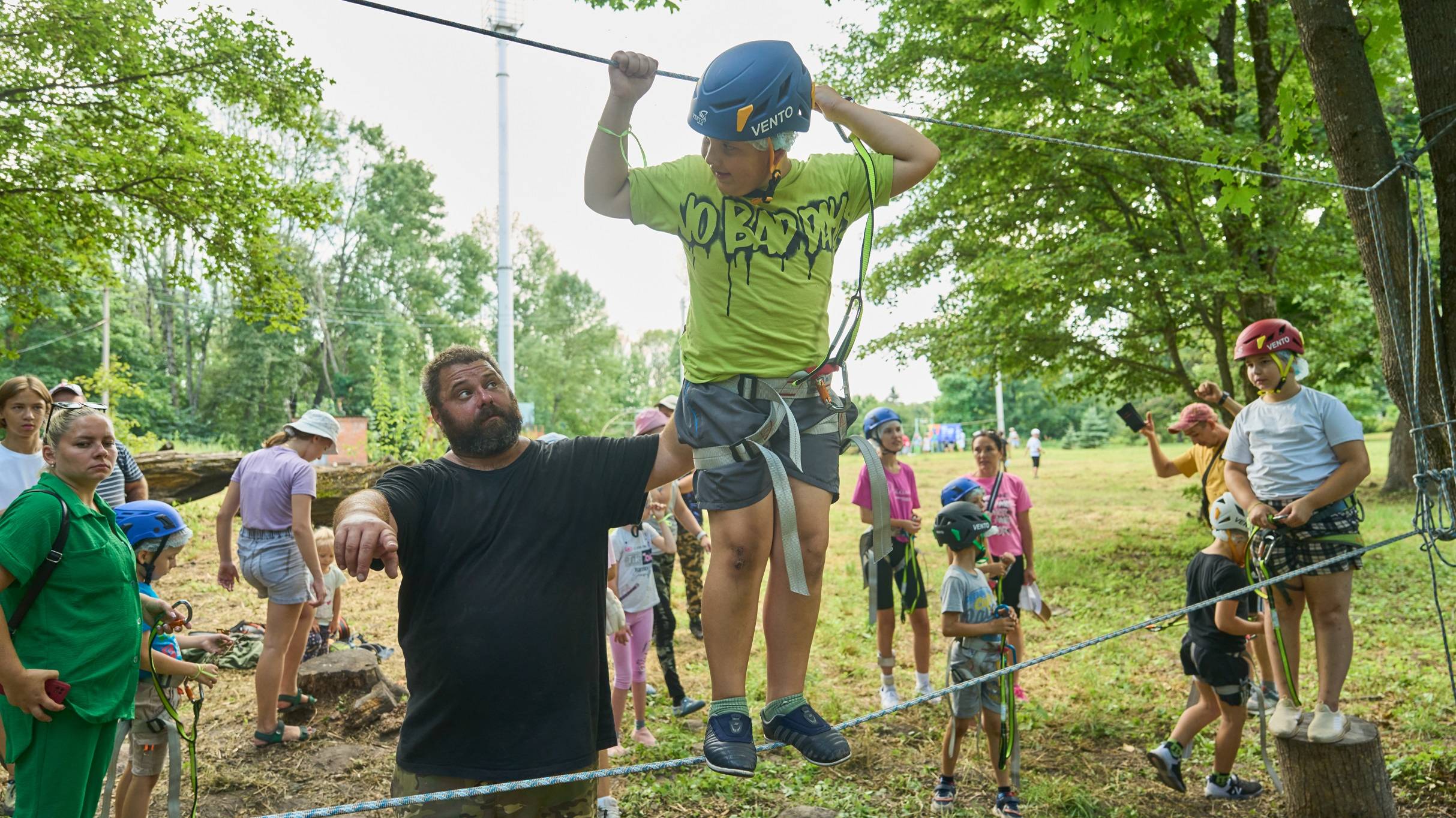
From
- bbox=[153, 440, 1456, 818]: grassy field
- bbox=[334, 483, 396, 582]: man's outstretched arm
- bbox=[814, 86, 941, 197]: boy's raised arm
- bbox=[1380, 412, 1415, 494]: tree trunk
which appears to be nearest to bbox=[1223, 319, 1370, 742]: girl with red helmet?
bbox=[153, 440, 1456, 818]: grassy field

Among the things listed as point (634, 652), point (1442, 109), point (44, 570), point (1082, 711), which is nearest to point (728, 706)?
point (44, 570)

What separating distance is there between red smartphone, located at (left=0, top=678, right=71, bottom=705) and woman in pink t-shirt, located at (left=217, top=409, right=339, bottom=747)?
2392mm

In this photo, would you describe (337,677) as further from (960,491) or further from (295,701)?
(960,491)

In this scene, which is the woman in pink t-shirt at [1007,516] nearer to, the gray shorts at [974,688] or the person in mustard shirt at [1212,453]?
the person in mustard shirt at [1212,453]

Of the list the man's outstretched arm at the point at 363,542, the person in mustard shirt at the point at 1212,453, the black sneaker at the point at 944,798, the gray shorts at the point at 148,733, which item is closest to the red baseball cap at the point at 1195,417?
the person in mustard shirt at the point at 1212,453

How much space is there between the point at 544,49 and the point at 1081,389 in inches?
458

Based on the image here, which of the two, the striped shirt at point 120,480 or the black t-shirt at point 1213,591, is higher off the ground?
the striped shirt at point 120,480

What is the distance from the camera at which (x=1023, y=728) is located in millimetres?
6203

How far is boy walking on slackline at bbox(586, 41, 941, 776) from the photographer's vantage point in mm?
2520

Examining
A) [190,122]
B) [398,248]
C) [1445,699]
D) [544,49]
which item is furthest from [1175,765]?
[398,248]

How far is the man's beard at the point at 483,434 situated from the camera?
8.84 ft

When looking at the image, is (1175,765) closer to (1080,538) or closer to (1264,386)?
(1264,386)

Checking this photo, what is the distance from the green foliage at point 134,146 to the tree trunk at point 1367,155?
8725 mm

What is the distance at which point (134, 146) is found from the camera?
8.59 m
